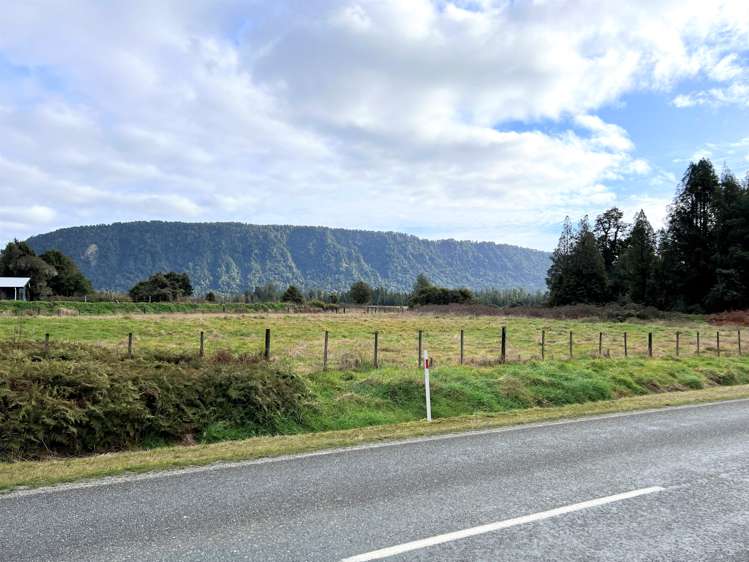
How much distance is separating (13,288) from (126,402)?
3154 inches

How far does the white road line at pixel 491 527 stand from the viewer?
429 centimetres

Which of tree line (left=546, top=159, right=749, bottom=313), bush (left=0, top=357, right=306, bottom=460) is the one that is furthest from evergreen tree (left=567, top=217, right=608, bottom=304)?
bush (left=0, top=357, right=306, bottom=460)

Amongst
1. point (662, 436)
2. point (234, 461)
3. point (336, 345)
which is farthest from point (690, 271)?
point (234, 461)

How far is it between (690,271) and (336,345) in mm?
57828

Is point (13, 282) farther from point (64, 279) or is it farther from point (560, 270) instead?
point (560, 270)

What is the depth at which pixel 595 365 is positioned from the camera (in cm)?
1720

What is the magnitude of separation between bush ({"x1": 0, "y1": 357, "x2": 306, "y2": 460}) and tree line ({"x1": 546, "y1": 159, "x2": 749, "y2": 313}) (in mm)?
63701

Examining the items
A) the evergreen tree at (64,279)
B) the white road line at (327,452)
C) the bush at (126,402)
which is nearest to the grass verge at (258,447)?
the white road line at (327,452)

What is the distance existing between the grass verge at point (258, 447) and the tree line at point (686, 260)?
5874 centimetres

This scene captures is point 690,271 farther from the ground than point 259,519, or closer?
farther from the ground

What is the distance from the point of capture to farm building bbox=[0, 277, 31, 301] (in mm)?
72500

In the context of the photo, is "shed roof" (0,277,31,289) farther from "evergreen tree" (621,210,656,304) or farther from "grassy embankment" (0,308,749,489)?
Answer: "evergreen tree" (621,210,656,304)

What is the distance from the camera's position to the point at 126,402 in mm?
9039

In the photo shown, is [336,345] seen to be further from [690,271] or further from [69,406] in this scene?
[690,271]
